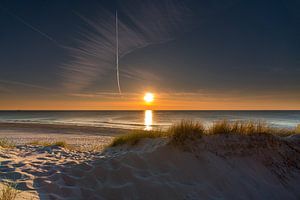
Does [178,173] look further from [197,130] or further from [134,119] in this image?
[134,119]

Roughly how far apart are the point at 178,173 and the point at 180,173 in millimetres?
49

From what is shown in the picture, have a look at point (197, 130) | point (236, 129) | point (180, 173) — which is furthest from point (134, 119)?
point (180, 173)

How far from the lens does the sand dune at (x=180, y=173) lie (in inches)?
169

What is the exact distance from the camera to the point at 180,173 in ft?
16.9

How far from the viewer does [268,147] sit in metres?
6.51

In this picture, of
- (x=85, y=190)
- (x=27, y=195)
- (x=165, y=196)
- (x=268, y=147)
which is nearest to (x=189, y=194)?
(x=165, y=196)

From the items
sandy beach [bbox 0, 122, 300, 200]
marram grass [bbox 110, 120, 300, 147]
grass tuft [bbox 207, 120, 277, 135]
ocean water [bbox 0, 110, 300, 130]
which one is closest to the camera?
sandy beach [bbox 0, 122, 300, 200]

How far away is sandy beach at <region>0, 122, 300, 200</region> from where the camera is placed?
168 inches

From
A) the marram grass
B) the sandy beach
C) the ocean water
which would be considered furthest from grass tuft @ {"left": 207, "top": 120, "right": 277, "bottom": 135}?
the ocean water

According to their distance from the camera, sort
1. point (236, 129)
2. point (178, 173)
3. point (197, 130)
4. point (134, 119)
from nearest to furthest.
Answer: point (178, 173) < point (197, 130) < point (236, 129) < point (134, 119)

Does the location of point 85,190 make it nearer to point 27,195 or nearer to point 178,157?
point 27,195

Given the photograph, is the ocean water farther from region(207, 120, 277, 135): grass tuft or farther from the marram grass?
region(207, 120, 277, 135): grass tuft

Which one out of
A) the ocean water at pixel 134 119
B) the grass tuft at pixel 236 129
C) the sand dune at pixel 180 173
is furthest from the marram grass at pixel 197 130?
the ocean water at pixel 134 119

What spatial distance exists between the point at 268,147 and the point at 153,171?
3.64m
